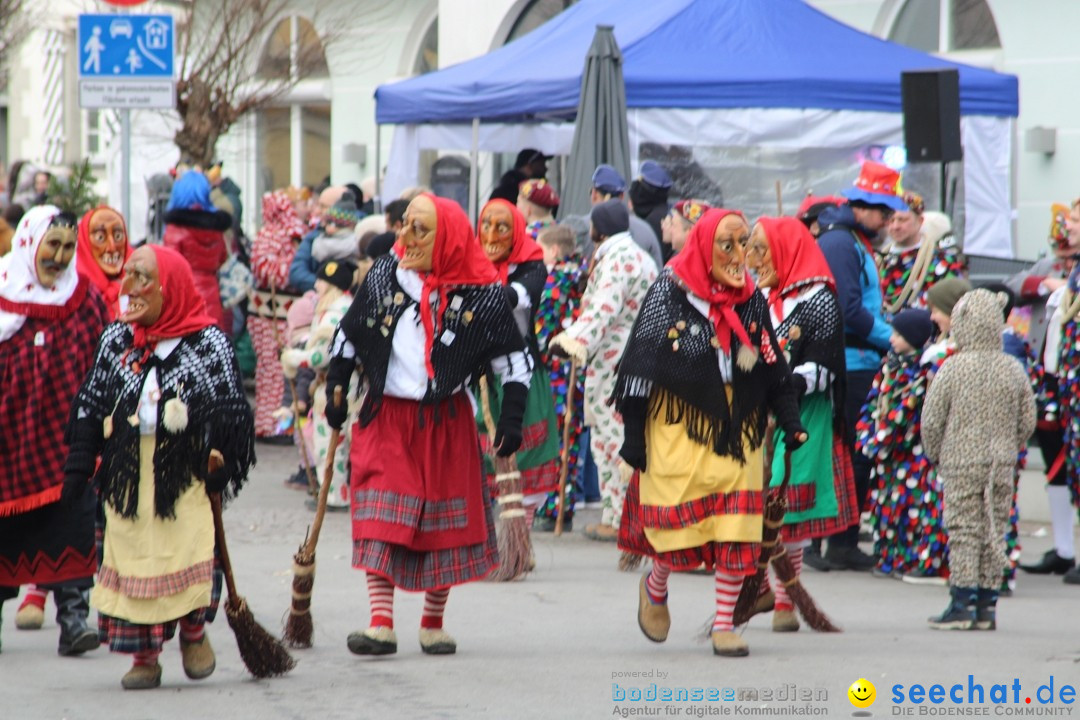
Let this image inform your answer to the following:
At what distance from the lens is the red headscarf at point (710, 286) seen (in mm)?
7035

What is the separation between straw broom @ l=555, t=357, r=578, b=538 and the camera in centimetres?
1047

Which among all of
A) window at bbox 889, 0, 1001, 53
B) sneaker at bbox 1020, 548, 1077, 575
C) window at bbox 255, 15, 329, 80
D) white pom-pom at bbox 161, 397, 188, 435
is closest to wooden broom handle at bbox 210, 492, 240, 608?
white pom-pom at bbox 161, 397, 188, 435

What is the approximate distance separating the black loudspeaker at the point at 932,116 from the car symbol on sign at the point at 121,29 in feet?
17.8

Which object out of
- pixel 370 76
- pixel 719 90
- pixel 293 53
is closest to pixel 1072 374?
pixel 719 90

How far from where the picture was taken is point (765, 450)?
7348 mm

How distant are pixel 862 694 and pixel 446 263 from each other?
7.65 feet

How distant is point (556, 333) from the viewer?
1040cm

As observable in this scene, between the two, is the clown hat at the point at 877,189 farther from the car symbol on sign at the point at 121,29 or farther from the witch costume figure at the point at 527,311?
the car symbol on sign at the point at 121,29

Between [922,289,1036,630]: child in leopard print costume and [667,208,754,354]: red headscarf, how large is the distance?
137 centimetres

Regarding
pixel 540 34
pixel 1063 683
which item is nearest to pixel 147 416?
pixel 1063 683

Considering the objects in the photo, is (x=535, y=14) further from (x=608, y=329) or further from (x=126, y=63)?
(x=608, y=329)

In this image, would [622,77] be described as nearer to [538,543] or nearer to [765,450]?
[538,543]

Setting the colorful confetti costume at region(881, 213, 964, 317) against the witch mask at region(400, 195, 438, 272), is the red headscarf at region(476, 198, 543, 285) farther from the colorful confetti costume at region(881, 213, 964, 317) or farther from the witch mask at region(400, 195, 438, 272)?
the witch mask at region(400, 195, 438, 272)

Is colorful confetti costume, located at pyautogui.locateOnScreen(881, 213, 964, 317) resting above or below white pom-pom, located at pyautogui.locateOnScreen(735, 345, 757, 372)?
above
